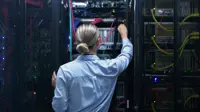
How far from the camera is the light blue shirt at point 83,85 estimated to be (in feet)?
3.90

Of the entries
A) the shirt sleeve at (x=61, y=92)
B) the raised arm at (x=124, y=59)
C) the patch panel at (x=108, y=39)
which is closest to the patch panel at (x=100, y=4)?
the patch panel at (x=108, y=39)

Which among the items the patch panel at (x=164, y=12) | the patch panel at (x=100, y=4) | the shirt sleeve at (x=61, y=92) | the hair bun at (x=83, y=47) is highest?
the patch panel at (x=100, y=4)

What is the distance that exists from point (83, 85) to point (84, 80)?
3 cm

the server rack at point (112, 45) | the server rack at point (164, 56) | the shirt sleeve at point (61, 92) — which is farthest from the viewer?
the server rack at point (164, 56)

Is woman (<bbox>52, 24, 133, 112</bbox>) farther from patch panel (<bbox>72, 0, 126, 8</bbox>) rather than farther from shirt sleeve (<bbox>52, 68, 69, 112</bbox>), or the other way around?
patch panel (<bbox>72, 0, 126, 8</bbox>)

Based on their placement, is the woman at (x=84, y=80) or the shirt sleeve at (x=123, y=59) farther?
the shirt sleeve at (x=123, y=59)

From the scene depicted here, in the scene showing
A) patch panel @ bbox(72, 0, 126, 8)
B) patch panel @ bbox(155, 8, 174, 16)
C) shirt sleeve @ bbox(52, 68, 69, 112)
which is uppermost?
patch panel @ bbox(72, 0, 126, 8)

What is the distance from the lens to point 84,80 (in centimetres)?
121

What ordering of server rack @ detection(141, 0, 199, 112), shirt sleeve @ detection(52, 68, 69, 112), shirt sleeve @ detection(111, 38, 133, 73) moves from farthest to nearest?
server rack @ detection(141, 0, 199, 112) → shirt sleeve @ detection(111, 38, 133, 73) → shirt sleeve @ detection(52, 68, 69, 112)

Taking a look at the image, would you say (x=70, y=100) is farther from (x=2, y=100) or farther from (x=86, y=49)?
(x=2, y=100)

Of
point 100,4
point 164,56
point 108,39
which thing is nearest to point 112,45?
point 108,39

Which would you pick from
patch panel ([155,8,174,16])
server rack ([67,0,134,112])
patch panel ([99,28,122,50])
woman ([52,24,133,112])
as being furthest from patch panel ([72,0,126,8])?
woman ([52,24,133,112])

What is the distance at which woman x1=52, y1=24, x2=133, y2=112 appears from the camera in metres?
1.19

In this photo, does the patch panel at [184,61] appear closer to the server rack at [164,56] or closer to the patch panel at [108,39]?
the server rack at [164,56]
